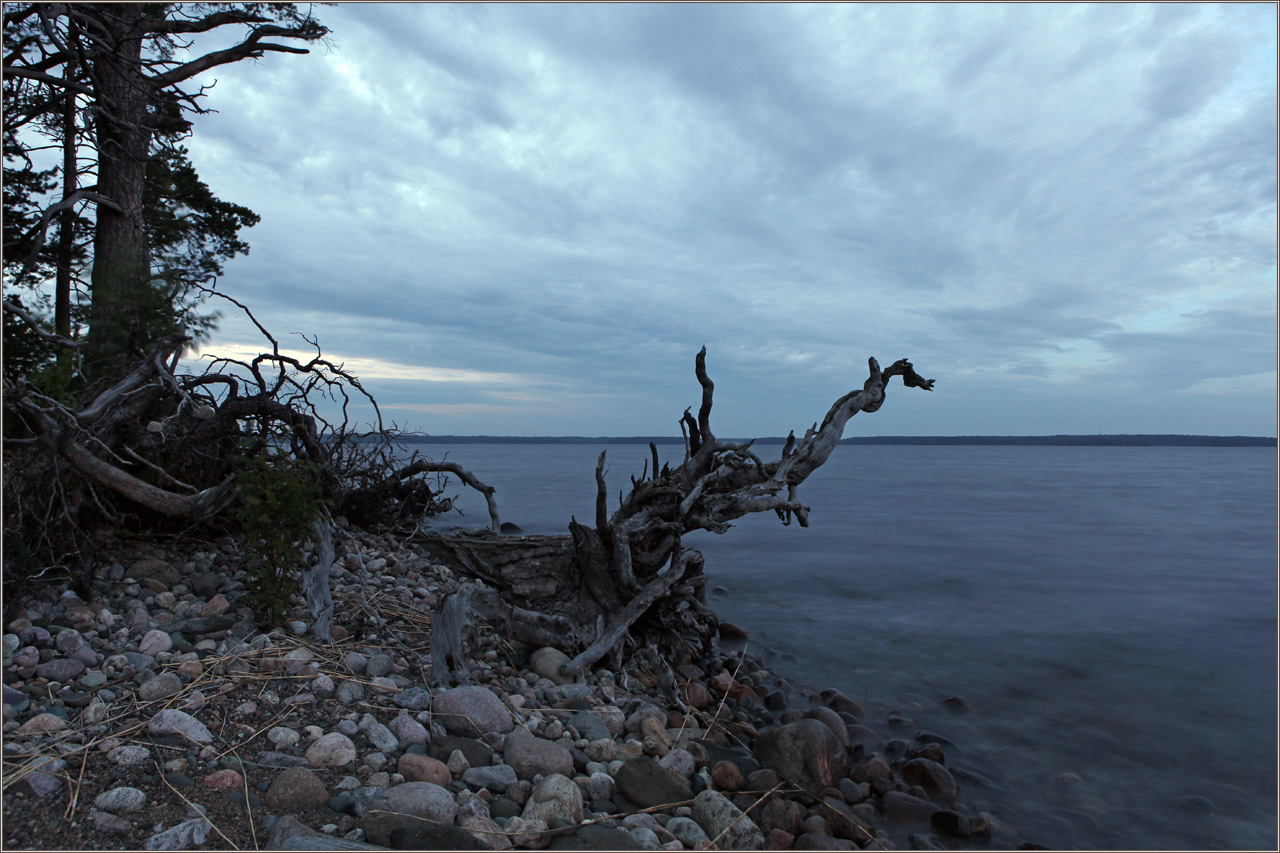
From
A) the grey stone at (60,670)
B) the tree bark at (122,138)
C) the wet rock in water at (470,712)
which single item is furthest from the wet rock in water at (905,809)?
the tree bark at (122,138)

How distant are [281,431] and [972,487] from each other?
35.4 m

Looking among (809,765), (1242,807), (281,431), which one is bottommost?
(1242,807)

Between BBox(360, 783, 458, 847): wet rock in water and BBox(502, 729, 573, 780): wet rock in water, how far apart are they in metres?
0.56

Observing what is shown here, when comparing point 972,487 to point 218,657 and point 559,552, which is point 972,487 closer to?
point 559,552

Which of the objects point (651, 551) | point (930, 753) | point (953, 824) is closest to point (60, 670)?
point (651, 551)

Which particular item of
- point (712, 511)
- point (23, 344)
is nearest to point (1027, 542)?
point (712, 511)

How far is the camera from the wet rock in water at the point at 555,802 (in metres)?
3.49

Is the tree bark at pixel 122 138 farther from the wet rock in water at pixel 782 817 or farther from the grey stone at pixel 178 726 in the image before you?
the wet rock in water at pixel 782 817

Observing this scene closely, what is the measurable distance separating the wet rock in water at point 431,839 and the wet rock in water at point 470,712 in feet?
3.30

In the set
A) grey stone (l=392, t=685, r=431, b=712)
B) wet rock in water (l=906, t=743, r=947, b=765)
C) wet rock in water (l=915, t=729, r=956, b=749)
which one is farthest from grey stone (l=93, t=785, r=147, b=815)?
wet rock in water (l=915, t=729, r=956, b=749)

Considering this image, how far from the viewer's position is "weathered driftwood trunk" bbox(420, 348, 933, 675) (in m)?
6.15

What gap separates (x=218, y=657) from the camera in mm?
4230

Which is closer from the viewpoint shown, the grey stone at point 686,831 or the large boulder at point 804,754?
the grey stone at point 686,831

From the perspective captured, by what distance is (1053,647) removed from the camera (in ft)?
30.1
